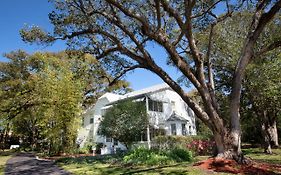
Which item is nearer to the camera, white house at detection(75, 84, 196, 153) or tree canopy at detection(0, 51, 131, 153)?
tree canopy at detection(0, 51, 131, 153)

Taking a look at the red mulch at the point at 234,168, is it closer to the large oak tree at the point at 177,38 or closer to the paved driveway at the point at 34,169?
the large oak tree at the point at 177,38

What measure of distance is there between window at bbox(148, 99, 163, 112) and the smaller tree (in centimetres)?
521

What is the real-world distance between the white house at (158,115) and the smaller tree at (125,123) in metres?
2.12

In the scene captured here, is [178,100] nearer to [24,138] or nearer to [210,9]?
[210,9]

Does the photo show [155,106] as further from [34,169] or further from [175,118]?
[34,169]

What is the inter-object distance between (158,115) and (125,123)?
7751mm

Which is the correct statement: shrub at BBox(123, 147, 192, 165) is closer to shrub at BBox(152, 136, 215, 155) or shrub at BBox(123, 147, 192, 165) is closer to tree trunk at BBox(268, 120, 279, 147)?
shrub at BBox(152, 136, 215, 155)

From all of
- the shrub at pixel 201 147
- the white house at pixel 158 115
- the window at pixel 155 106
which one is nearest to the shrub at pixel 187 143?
the shrub at pixel 201 147

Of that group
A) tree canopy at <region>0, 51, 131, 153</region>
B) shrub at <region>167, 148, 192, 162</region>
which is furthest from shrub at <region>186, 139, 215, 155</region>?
tree canopy at <region>0, 51, 131, 153</region>

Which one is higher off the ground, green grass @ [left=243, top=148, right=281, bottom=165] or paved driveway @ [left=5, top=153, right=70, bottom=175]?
green grass @ [left=243, top=148, right=281, bottom=165]

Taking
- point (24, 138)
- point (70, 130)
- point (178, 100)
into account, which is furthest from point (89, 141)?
point (24, 138)

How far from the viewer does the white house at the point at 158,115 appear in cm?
3169

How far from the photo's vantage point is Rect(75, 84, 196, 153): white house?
3169 cm

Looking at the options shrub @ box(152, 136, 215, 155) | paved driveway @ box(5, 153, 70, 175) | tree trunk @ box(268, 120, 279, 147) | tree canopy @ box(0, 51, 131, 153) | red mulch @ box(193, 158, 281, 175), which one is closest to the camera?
red mulch @ box(193, 158, 281, 175)
